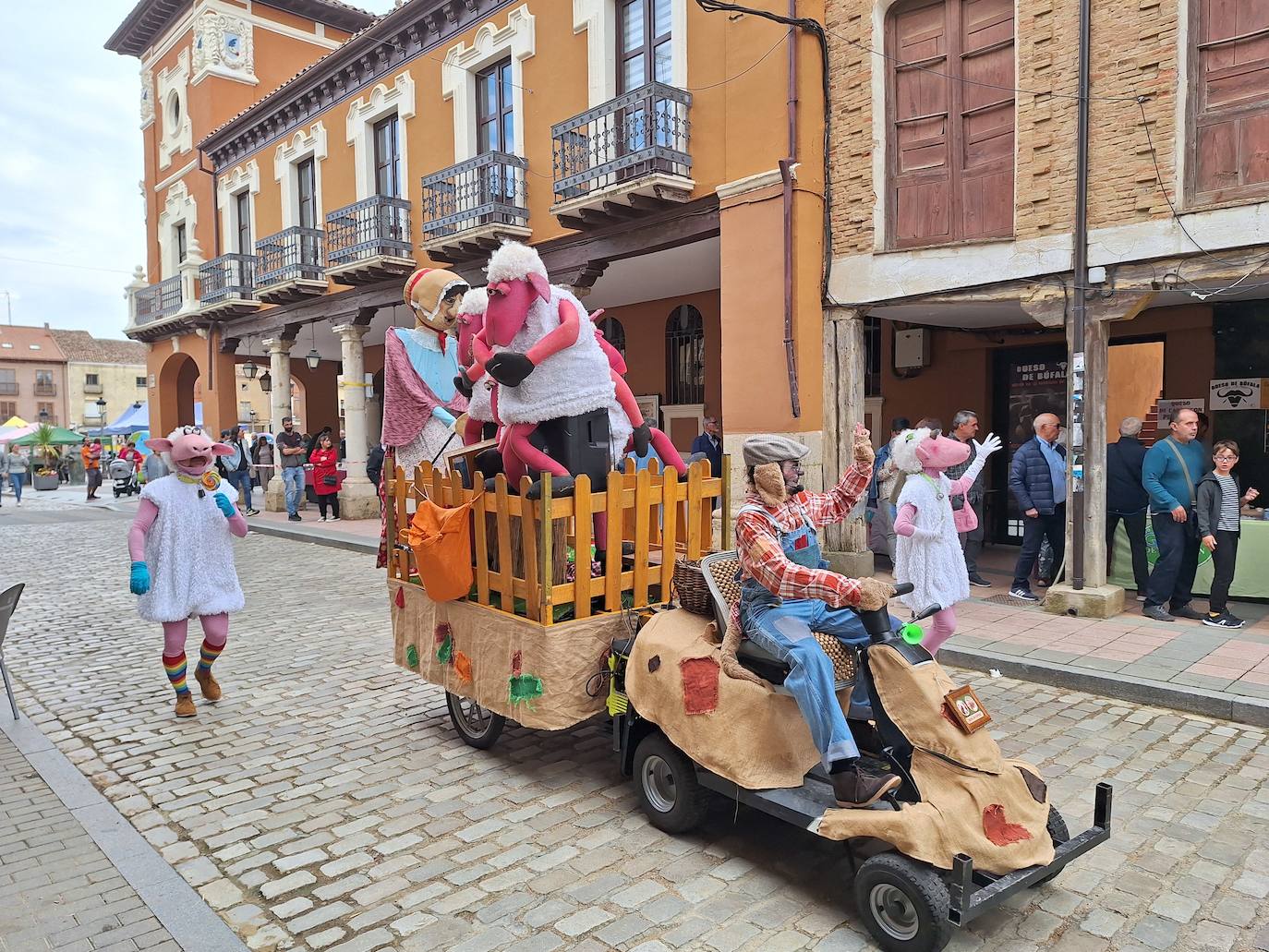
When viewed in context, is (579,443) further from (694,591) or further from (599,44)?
(599,44)

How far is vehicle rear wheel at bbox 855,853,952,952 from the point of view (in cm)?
264

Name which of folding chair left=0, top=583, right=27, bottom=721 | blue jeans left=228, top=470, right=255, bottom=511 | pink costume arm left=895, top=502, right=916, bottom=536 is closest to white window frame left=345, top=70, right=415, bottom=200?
blue jeans left=228, top=470, right=255, bottom=511

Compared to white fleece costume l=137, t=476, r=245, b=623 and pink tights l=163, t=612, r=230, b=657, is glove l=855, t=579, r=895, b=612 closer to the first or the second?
white fleece costume l=137, t=476, r=245, b=623

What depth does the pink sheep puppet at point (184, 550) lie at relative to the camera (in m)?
5.21

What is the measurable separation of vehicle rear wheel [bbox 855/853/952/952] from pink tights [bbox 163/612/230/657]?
4.19 m

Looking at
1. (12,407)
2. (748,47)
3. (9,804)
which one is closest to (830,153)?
(748,47)

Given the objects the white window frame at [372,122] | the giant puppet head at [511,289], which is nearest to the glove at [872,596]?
the giant puppet head at [511,289]

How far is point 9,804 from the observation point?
405 cm

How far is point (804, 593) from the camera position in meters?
3.13

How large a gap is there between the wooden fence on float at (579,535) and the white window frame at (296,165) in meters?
14.9

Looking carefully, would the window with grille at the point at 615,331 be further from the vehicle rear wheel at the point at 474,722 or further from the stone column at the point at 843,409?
the vehicle rear wheel at the point at 474,722

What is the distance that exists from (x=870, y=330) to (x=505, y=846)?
35.1 feet

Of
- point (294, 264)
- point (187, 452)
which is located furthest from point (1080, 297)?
point (294, 264)

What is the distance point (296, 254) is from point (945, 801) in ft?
56.9
